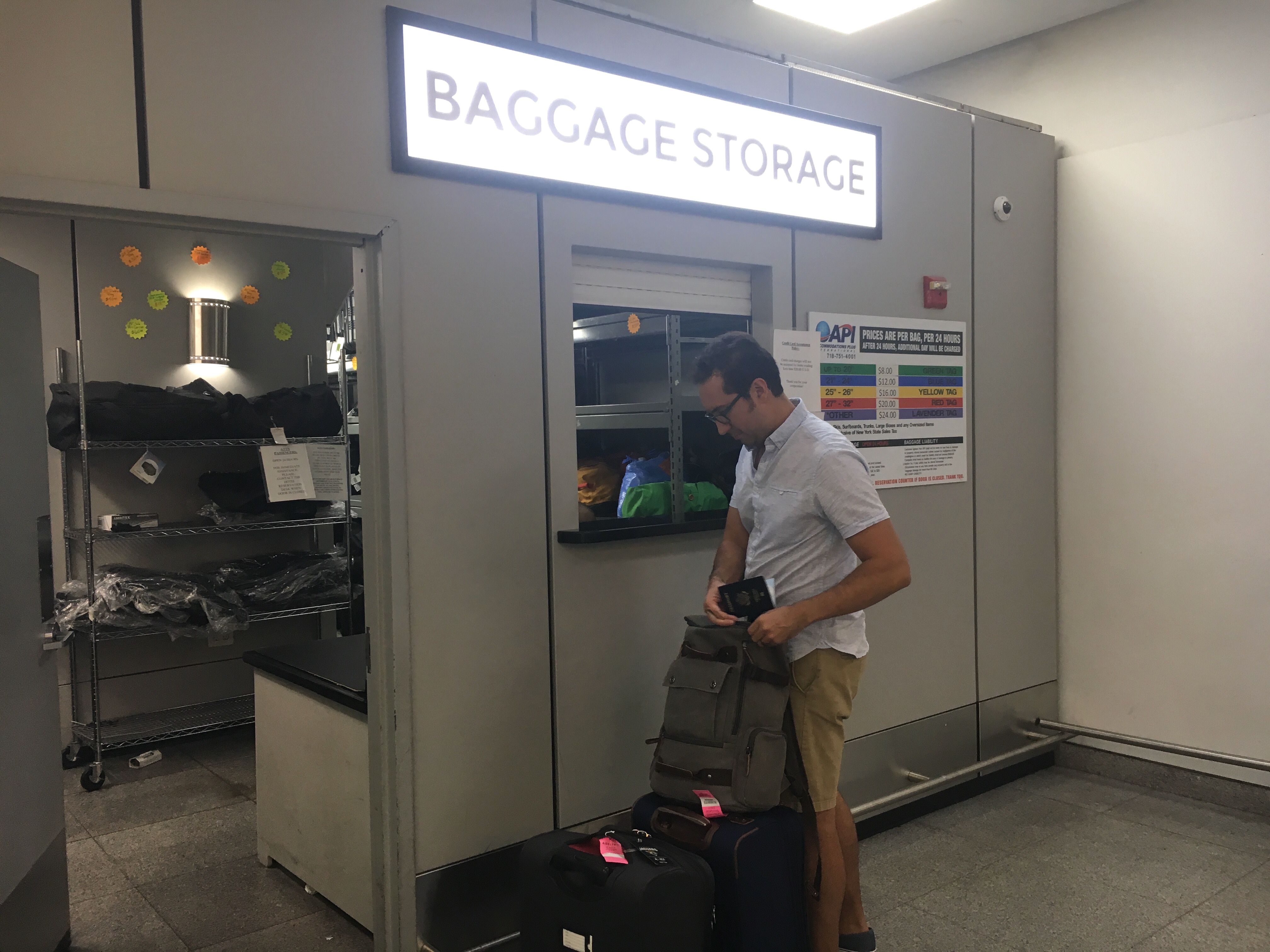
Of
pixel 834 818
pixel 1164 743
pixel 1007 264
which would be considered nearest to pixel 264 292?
pixel 1007 264

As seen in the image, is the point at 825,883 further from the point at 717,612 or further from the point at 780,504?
the point at 780,504

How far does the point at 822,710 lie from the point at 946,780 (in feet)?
4.70

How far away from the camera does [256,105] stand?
2.04m

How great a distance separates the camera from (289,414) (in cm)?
440

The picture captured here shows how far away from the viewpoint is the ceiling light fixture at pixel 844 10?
143 inches

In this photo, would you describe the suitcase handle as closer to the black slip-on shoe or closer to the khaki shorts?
the khaki shorts

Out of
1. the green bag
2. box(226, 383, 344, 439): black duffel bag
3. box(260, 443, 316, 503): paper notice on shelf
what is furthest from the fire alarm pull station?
box(260, 443, 316, 503): paper notice on shelf

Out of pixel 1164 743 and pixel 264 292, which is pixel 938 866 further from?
pixel 264 292

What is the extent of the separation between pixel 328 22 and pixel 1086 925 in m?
3.05

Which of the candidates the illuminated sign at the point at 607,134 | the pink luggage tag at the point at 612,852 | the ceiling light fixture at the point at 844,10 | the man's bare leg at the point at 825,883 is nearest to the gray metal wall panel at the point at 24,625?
the illuminated sign at the point at 607,134

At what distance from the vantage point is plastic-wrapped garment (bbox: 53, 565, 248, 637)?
394 centimetres

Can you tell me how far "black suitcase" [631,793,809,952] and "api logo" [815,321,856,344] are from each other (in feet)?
5.30

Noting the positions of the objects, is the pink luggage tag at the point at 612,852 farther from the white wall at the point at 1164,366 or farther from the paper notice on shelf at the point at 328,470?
the paper notice on shelf at the point at 328,470

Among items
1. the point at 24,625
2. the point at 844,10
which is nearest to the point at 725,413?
the point at 24,625
